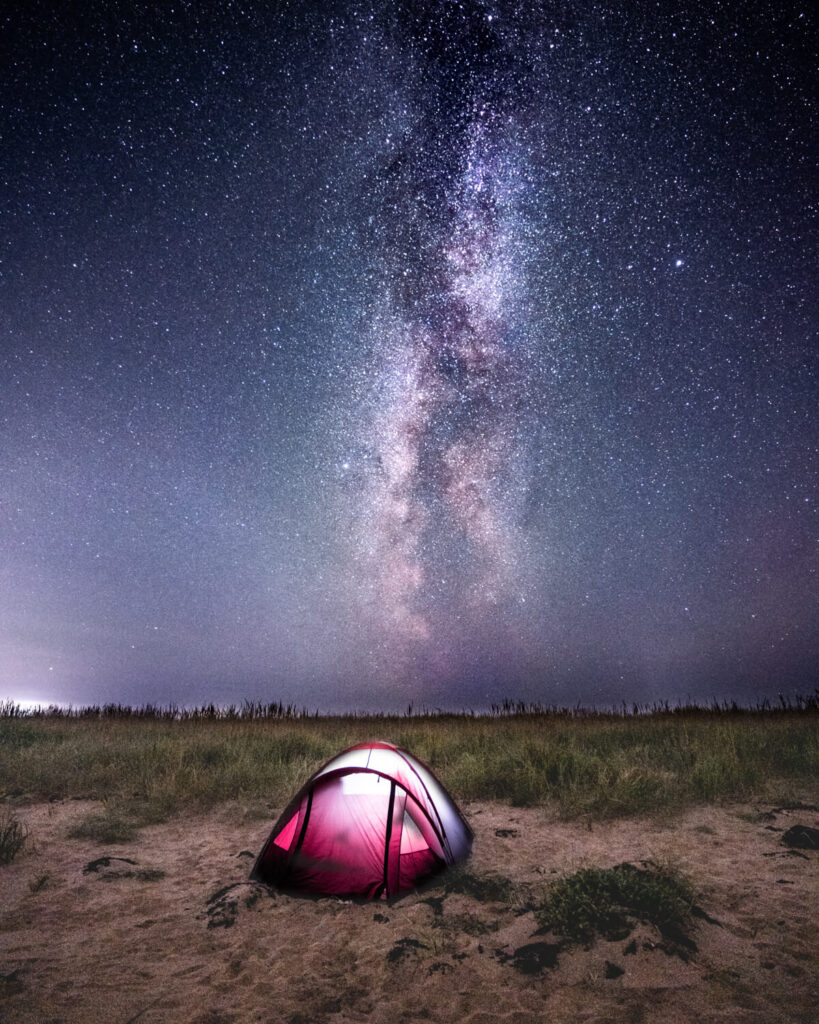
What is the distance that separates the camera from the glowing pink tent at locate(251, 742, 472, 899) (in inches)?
231

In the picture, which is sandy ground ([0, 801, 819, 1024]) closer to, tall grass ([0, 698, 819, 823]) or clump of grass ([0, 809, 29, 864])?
clump of grass ([0, 809, 29, 864])

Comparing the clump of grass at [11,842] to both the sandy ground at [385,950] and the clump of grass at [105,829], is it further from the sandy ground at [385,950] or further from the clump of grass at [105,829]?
the clump of grass at [105,829]

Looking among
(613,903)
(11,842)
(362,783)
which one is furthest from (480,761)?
(11,842)

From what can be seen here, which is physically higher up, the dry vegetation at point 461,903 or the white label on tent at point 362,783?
the white label on tent at point 362,783

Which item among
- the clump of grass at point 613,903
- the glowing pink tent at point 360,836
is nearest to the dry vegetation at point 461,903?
the clump of grass at point 613,903

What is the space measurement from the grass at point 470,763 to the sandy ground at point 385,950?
72.2 inches

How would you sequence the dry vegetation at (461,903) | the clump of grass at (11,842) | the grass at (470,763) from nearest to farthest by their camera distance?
the dry vegetation at (461,903)
the clump of grass at (11,842)
the grass at (470,763)

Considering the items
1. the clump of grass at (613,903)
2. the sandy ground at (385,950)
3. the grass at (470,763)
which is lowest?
the sandy ground at (385,950)

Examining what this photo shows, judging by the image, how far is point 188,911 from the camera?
5.50 metres

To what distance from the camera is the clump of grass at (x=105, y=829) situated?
Answer: 7637 mm

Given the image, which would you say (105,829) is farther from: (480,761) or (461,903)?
(480,761)

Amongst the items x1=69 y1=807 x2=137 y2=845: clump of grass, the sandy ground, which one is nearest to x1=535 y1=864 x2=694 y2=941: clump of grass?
the sandy ground

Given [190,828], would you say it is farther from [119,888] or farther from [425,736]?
[425,736]

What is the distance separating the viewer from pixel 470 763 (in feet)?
34.2
